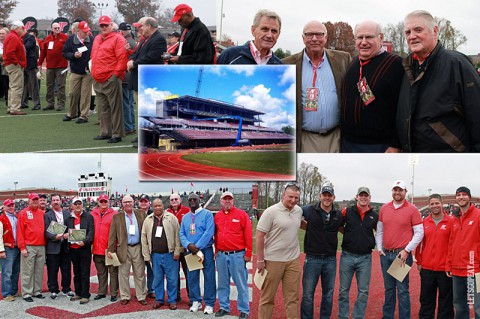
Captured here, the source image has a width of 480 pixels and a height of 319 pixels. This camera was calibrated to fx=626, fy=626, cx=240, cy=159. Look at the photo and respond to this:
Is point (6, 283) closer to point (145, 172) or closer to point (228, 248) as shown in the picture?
point (228, 248)

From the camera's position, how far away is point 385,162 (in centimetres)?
371

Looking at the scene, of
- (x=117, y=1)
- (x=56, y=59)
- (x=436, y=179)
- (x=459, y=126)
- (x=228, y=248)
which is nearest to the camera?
(x=459, y=126)

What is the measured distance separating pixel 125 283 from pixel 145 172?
282 centimetres

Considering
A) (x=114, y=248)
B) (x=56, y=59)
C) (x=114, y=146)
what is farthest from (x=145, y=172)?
(x=56, y=59)

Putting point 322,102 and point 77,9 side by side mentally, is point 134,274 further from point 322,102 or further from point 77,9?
point 322,102

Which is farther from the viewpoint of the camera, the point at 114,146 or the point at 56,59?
the point at 56,59

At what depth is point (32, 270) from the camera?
20.7ft

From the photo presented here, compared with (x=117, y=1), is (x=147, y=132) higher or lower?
lower

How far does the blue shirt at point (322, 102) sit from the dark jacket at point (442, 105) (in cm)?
38

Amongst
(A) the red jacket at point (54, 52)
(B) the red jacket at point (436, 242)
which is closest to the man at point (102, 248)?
(B) the red jacket at point (436, 242)

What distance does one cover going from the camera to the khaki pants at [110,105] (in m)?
5.29

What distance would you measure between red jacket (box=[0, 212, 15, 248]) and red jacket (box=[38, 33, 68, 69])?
323cm

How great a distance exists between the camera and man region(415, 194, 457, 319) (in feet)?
16.4

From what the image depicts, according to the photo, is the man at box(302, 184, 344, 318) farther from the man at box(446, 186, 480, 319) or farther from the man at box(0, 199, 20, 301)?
the man at box(0, 199, 20, 301)
